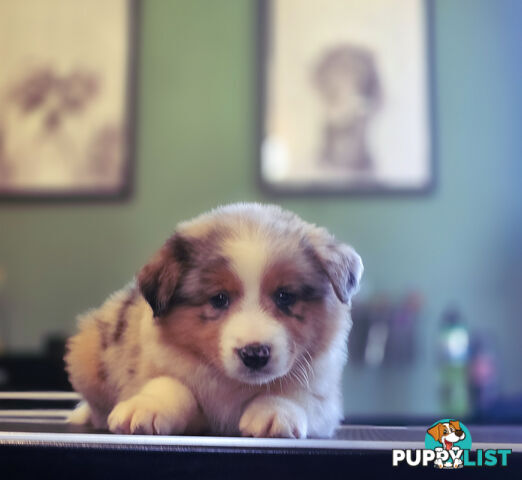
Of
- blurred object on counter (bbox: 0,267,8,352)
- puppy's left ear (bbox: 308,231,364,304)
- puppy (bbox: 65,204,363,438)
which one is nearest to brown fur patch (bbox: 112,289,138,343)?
puppy (bbox: 65,204,363,438)

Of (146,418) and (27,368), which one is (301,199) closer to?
(27,368)

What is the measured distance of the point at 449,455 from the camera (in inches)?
20.3

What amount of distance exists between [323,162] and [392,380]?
76 cm

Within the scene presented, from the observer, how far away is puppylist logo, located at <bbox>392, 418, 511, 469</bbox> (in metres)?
0.50

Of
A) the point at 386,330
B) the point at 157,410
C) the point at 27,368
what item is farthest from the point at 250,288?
the point at 386,330

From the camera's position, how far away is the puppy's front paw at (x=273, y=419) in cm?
57

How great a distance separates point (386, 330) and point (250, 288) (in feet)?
4.88

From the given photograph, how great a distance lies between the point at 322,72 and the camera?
2219 mm

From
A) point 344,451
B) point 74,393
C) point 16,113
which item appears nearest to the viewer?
point 344,451

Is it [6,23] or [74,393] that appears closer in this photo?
[74,393]

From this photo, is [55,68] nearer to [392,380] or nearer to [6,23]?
[6,23]

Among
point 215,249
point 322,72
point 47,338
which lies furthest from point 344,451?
point 322,72

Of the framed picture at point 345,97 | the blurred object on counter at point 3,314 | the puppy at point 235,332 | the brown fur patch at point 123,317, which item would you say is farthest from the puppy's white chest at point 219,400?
the blurred object on counter at point 3,314

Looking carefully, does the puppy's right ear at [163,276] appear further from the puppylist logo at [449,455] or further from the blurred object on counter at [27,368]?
the blurred object on counter at [27,368]
